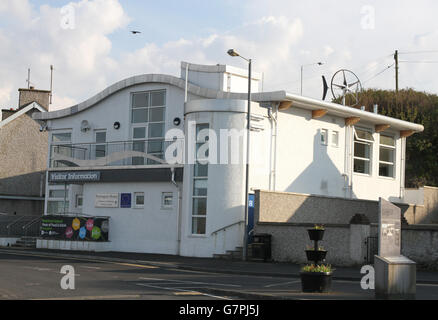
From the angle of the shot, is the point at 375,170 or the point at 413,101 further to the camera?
the point at 413,101

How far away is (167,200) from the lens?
3186cm

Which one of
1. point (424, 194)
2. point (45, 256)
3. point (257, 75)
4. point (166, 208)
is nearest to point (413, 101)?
point (424, 194)

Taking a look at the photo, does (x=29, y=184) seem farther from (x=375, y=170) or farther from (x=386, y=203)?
(x=386, y=203)

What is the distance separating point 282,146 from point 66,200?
492 inches

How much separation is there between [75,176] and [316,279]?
2134 centimetres

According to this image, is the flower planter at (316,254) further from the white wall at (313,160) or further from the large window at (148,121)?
the large window at (148,121)

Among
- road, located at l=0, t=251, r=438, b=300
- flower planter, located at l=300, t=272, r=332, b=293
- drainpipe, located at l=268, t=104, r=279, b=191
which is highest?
drainpipe, located at l=268, t=104, r=279, b=191

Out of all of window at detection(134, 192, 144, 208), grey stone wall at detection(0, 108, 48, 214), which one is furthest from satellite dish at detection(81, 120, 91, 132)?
grey stone wall at detection(0, 108, 48, 214)

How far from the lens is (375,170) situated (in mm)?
37719

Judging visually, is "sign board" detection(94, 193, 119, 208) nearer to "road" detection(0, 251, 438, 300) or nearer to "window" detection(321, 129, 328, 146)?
"road" detection(0, 251, 438, 300)

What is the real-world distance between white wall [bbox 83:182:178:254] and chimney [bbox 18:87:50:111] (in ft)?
57.1

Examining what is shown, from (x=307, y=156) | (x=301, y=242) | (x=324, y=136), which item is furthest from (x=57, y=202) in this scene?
(x=301, y=242)

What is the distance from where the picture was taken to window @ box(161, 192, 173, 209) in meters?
31.7

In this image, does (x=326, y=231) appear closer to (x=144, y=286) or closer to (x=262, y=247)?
(x=262, y=247)
